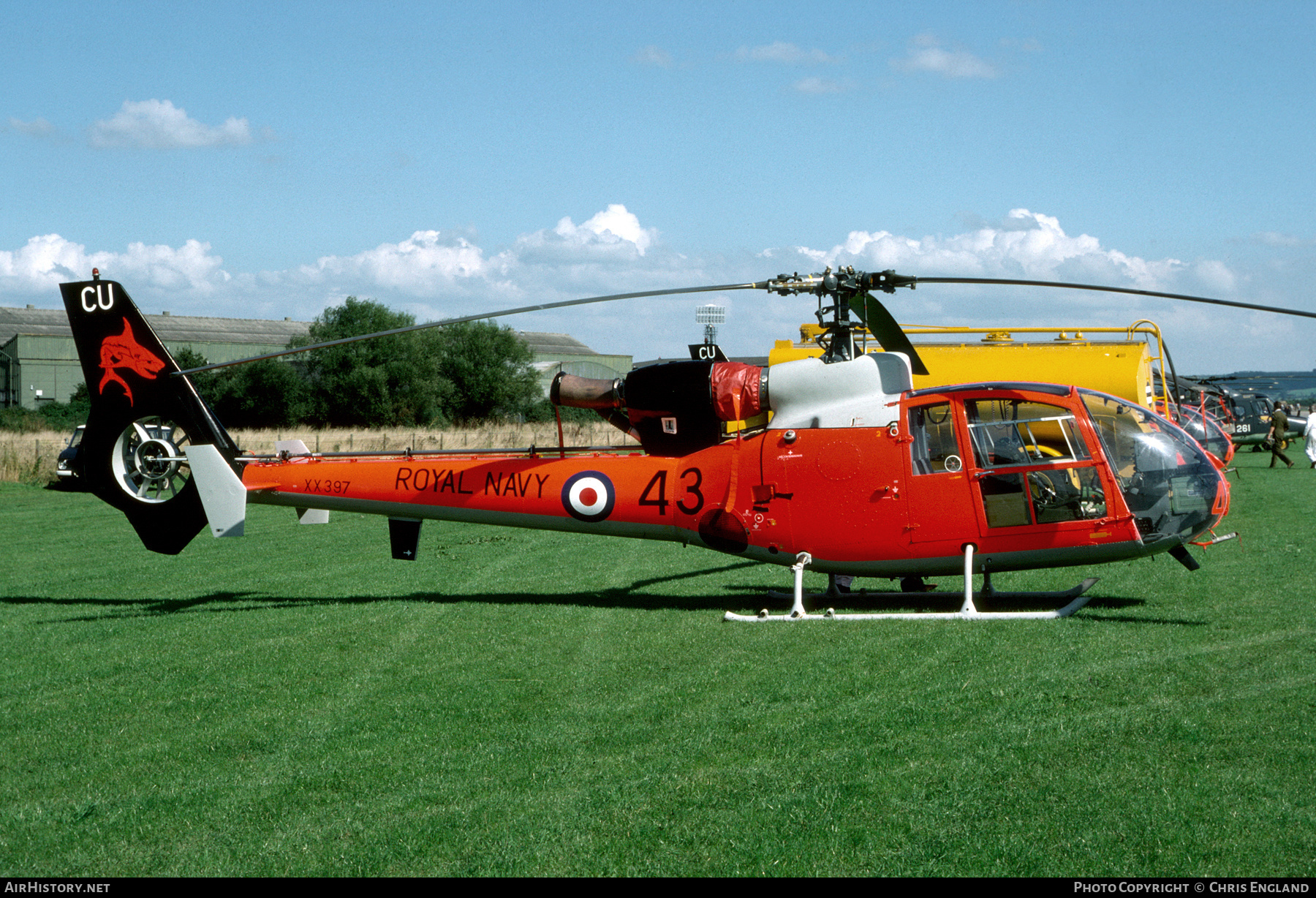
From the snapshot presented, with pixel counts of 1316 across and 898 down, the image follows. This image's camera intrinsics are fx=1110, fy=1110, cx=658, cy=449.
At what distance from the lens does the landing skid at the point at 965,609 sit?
31.2 ft

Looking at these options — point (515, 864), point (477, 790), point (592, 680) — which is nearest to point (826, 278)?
point (592, 680)

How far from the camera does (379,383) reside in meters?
61.0

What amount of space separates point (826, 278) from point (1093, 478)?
286cm

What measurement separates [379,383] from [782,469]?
53.4 metres

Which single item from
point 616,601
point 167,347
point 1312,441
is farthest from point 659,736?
point 167,347

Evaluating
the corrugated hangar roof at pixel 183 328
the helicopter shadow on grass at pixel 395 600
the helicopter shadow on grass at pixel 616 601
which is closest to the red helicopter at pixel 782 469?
the helicopter shadow on grass at pixel 616 601

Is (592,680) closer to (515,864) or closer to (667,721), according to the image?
(667,721)

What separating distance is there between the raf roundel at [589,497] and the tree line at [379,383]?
47697 millimetres

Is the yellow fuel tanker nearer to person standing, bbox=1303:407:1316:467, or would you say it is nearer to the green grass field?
the green grass field

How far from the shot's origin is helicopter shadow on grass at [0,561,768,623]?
37.7 ft

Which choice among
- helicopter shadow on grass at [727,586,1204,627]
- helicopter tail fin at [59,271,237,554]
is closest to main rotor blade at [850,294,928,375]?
helicopter shadow on grass at [727,586,1204,627]

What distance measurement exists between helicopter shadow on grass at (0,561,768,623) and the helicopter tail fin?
840 millimetres

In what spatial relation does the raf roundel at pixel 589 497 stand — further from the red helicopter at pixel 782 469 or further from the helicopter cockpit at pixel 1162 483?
the helicopter cockpit at pixel 1162 483

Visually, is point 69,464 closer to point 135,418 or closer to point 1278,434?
point 135,418
